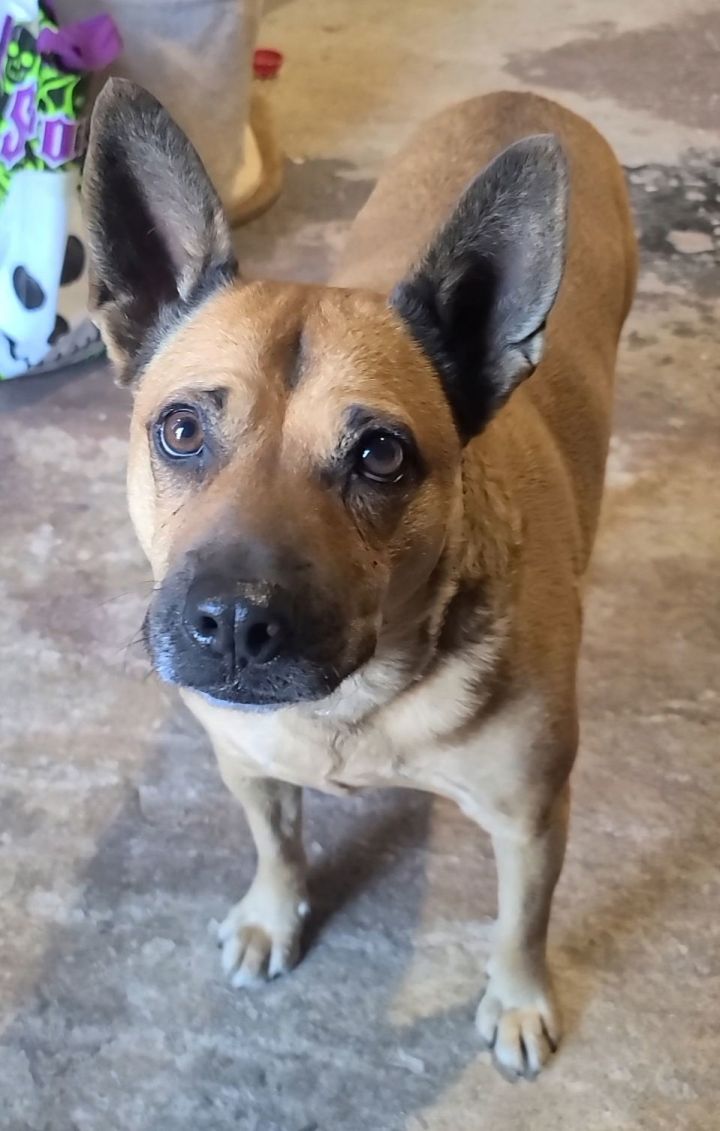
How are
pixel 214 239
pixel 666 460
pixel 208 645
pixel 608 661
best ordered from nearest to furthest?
pixel 208 645, pixel 214 239, pixel 608 661, pixel 666 460

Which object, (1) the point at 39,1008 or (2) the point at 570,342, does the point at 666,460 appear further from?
(1) the point at 39,1008

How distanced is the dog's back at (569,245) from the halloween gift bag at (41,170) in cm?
95

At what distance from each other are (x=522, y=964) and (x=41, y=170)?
7.42 feet

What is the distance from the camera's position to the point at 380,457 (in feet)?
4.77

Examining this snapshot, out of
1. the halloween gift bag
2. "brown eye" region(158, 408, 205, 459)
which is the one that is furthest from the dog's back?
the halloween gift bag

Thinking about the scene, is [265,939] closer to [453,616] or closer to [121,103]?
[453,616]

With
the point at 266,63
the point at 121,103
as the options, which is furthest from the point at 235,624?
the point at 266,63

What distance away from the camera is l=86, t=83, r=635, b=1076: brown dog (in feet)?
4.48

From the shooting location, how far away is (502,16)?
4.84m

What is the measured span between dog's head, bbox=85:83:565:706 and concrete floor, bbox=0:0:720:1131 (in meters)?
0.85

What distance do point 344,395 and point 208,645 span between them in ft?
1.17

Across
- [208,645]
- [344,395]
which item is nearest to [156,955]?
[208,645]

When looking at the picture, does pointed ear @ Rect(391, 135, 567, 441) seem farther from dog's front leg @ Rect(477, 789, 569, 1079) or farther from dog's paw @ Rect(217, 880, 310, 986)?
dog's paw @ Rect(217, 880, 310, 986)

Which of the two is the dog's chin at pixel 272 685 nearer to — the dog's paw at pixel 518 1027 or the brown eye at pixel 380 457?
the brown eye at pixel 380 457
